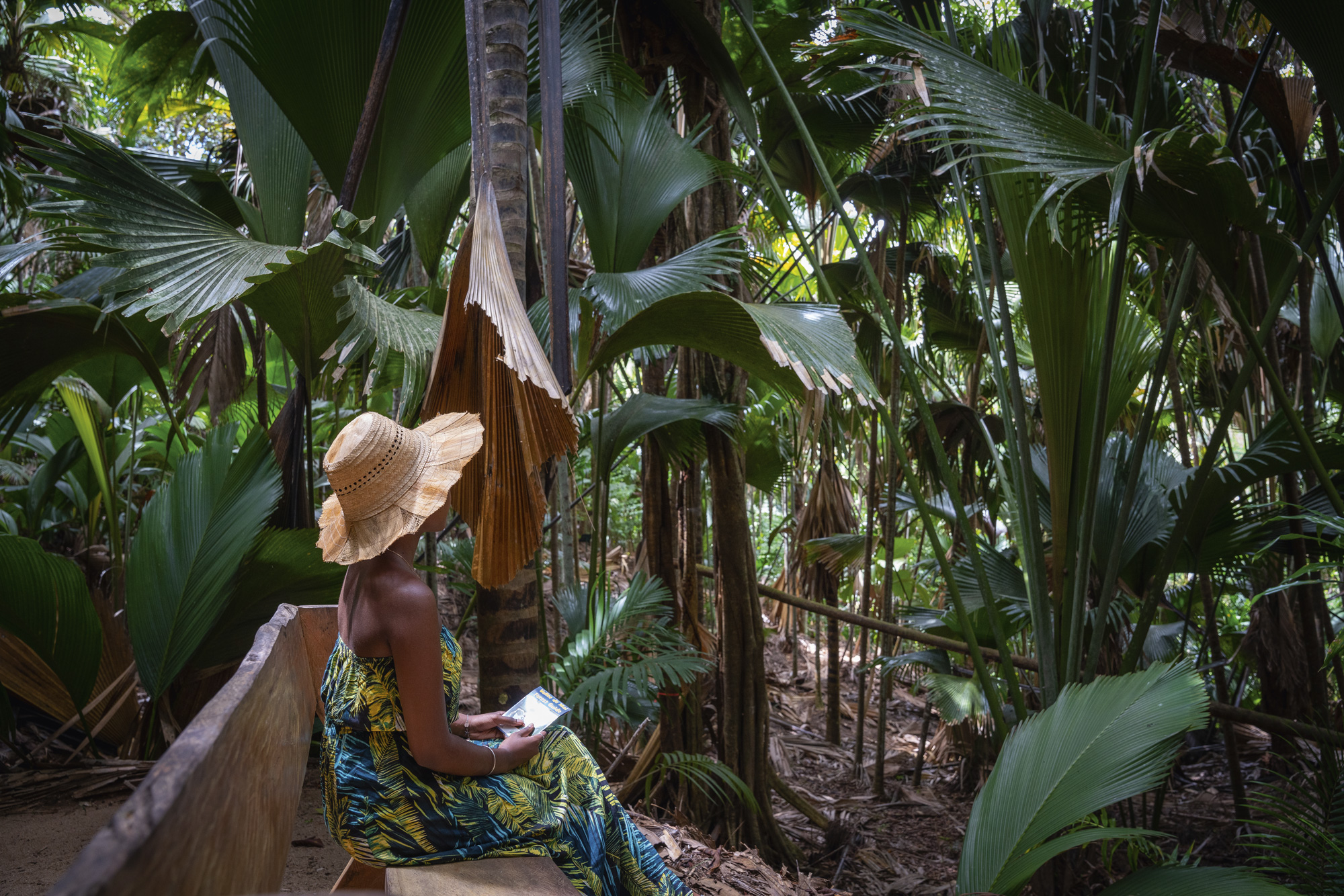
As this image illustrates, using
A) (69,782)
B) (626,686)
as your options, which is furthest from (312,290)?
(69,782)

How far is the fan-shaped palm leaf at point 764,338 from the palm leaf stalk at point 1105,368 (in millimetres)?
663

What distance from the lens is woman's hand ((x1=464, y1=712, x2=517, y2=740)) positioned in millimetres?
1571

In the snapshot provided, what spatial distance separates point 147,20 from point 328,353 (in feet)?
8.19

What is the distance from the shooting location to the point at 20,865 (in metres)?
2.12

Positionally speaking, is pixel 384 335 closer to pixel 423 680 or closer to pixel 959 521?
pixel 423 680

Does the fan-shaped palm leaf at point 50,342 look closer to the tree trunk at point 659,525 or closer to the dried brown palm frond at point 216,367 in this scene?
the dried brown palm frond at point 216,367

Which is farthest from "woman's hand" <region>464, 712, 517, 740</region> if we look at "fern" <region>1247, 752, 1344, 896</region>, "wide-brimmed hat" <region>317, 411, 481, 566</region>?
"fern" <region>1247, 752, 1344, 896</region>

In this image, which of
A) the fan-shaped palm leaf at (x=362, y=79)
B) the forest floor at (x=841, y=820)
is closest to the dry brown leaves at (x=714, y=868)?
the forest floor at (x=841, y=820)

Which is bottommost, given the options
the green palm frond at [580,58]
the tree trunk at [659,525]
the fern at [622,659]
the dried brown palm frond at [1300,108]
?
the fern at [622,659]

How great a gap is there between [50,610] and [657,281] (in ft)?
6.80

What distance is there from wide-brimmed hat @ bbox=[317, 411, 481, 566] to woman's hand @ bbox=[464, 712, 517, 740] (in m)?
0.42

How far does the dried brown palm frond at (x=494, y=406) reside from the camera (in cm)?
165

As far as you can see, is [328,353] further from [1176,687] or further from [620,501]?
[620,501]

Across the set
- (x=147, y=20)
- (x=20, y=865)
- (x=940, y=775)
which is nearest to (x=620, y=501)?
(x=940, y=775)
